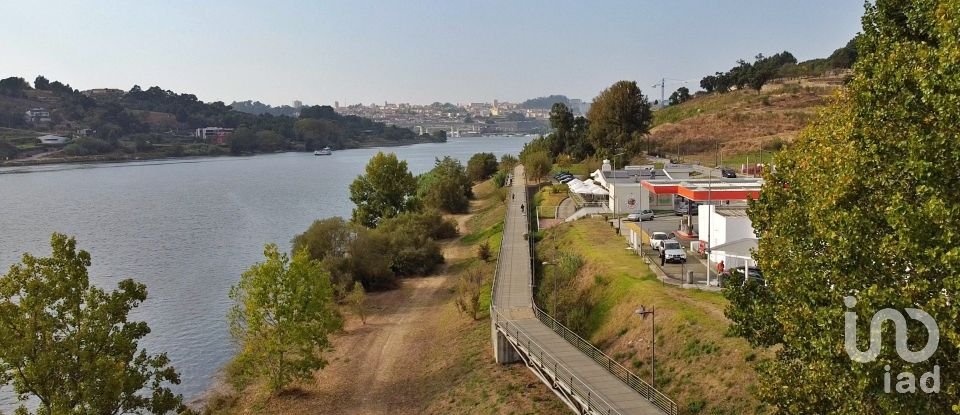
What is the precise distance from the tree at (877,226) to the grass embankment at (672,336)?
5332 millimetres

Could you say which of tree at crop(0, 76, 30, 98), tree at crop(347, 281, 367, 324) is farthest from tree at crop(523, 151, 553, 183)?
tree at crop(0, 76, 30, 98)

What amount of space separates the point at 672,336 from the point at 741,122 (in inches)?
2992

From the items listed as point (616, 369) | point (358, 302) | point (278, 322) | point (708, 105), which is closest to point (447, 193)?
point (358, 302)

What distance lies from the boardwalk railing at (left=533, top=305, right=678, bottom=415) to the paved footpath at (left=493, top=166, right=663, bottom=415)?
0.52 ft

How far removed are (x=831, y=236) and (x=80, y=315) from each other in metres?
16.4

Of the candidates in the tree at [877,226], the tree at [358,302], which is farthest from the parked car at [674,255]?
the tree at [877,226]

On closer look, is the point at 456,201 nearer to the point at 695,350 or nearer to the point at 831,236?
the point at 695,350

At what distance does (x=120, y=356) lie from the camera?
17750mm

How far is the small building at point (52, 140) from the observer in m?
162

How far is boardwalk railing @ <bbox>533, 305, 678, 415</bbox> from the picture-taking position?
55.9ft

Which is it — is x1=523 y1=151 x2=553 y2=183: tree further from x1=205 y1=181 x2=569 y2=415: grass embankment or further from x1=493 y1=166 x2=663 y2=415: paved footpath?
x1=205 y1=181 x2=569 y2=415: grass embankment

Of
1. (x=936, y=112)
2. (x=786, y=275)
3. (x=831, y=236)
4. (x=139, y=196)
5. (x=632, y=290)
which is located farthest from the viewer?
(x=139, y=196)

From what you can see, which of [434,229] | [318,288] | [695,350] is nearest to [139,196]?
[434,229]

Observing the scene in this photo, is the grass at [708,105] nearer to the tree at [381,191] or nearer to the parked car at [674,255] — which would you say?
the tree at [381,191]
